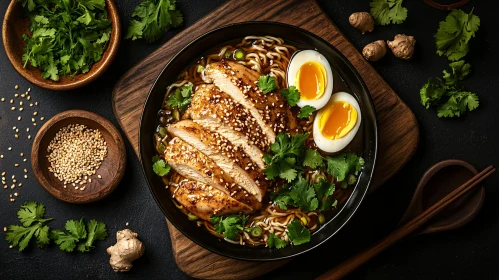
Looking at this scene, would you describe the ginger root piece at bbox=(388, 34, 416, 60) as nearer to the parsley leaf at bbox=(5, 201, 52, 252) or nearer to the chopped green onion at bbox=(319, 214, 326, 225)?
the chopped green onion at bbox=(319, 214, 326, 225)

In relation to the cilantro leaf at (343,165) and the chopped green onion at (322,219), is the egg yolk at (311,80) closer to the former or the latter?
the cilantro leaf at (343,165)

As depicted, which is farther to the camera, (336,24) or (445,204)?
(336,24)

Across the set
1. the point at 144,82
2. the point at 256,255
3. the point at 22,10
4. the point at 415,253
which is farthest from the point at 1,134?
the point at 415,253

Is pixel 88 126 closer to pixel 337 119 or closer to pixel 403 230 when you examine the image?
pixel 337 119

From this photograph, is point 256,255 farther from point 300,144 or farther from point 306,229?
point 300,144

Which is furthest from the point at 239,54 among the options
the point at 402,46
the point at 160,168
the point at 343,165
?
the point at 402,46

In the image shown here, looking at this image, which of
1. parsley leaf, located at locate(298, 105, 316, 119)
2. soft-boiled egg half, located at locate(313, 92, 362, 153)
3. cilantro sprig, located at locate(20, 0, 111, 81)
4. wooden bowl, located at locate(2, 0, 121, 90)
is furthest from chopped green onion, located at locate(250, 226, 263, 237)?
cilantro sprig, located at locate(20, 0, 111, 81)
